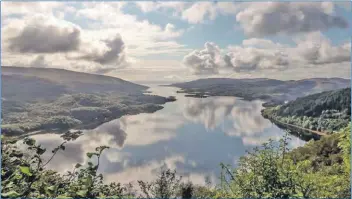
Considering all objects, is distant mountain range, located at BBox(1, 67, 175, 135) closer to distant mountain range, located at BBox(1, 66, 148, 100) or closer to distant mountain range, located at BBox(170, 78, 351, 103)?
distant mountain range, located at BBox(1, 66, 148, 100)

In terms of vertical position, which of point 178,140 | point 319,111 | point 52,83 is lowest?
point 178,140

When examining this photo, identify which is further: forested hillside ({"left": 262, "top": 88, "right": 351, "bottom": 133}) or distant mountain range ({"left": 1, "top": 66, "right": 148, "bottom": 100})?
forested hillside ({"left": 262, "top": 88, "right": 351, "bottom": 133})

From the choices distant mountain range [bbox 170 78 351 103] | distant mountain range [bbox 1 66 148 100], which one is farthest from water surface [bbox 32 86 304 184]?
distant mountain range [bbox 1 66 148 100]

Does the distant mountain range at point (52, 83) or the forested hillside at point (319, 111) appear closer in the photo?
the distant mountain range at point (52, 83)

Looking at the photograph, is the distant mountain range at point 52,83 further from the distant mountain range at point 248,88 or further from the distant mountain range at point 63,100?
the distant mountain range at point 248,88

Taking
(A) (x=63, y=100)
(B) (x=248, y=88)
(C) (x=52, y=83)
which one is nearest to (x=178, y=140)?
(B) (x=248, y=88)

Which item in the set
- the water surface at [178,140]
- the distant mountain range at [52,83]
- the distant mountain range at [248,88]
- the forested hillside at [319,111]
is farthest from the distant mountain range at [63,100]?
the forested hillside at [319,111]

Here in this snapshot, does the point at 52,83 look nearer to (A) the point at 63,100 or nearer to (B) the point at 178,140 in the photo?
(A) the point at 63,100

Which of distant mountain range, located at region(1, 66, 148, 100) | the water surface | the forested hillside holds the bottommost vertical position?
the water surface

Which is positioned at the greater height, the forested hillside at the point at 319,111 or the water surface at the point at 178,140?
the forested hillside at the point at 319,111
